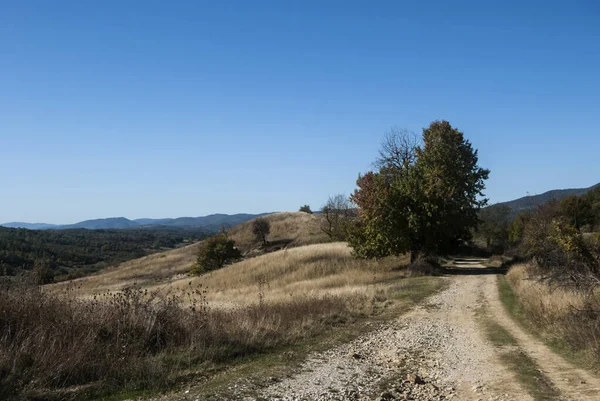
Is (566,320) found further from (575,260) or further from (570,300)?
(570,300)

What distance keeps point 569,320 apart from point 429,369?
438 centimetres

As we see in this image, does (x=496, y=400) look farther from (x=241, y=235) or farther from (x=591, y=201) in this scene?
(x=241, y=235)

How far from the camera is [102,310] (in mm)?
10672

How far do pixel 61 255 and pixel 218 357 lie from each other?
108092mm

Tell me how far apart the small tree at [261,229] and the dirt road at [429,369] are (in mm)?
77388

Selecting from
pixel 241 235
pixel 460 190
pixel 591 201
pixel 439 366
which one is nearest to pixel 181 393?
pixel 439 366

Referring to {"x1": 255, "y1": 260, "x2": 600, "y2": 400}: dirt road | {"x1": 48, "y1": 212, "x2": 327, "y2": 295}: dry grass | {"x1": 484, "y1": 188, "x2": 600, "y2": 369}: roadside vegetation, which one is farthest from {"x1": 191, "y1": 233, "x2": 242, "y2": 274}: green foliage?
{"x1": 484, "y1": 188, "x2": 600, "y2": 369}: roadside vegetation

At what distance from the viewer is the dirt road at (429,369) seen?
8.23 meters

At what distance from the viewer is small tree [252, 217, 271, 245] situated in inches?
3677

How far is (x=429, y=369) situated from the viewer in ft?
33.6

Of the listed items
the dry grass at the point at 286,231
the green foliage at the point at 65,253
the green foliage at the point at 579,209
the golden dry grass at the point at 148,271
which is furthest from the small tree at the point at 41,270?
the dry grass at the point at 286,231

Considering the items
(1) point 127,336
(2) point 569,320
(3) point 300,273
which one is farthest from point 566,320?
(3) point 300,273

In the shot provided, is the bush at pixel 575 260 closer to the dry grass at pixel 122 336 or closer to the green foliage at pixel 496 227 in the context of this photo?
the dry grass at pixel 122 336

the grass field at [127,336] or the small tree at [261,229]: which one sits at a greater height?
the small tree at [261,229]
